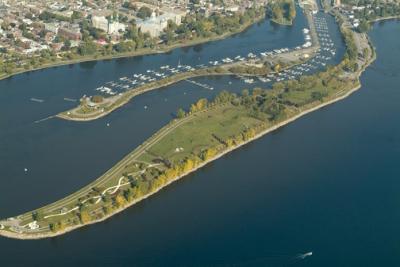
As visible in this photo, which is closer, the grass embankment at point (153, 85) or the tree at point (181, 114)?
the grass embankment at point (153, 85)

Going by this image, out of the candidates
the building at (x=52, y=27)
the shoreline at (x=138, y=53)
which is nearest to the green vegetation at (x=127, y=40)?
the shoreline at (x=138, y=53)

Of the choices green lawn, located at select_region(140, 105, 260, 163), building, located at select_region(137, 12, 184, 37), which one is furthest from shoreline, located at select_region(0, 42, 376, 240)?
building, located at select_region(137, 12, 184, 37)

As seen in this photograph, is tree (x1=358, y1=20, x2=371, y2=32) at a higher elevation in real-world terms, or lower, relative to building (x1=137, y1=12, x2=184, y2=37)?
higher

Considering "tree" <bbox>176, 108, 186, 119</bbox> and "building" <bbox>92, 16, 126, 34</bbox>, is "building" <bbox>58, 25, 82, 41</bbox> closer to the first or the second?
"building" <bbox>92, 16, 126, 34</bbox>

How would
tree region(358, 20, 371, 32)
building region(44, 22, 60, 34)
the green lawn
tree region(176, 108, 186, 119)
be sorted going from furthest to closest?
tree region(358, 20, 371, 32), building region(44, 22, 60, 34), tree region(176, 108, 186, 119), the green lawn

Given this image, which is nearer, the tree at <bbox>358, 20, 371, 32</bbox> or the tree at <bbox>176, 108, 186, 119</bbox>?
the tree at <bbox>176, 108, 186, 119</bbox>

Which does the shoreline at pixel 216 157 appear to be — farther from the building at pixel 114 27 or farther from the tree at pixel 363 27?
the building at pixel 114 27

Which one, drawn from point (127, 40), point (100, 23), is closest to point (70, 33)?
point (100, 23)

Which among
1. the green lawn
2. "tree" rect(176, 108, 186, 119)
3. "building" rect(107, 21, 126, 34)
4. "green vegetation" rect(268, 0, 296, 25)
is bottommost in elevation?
the green lawn
